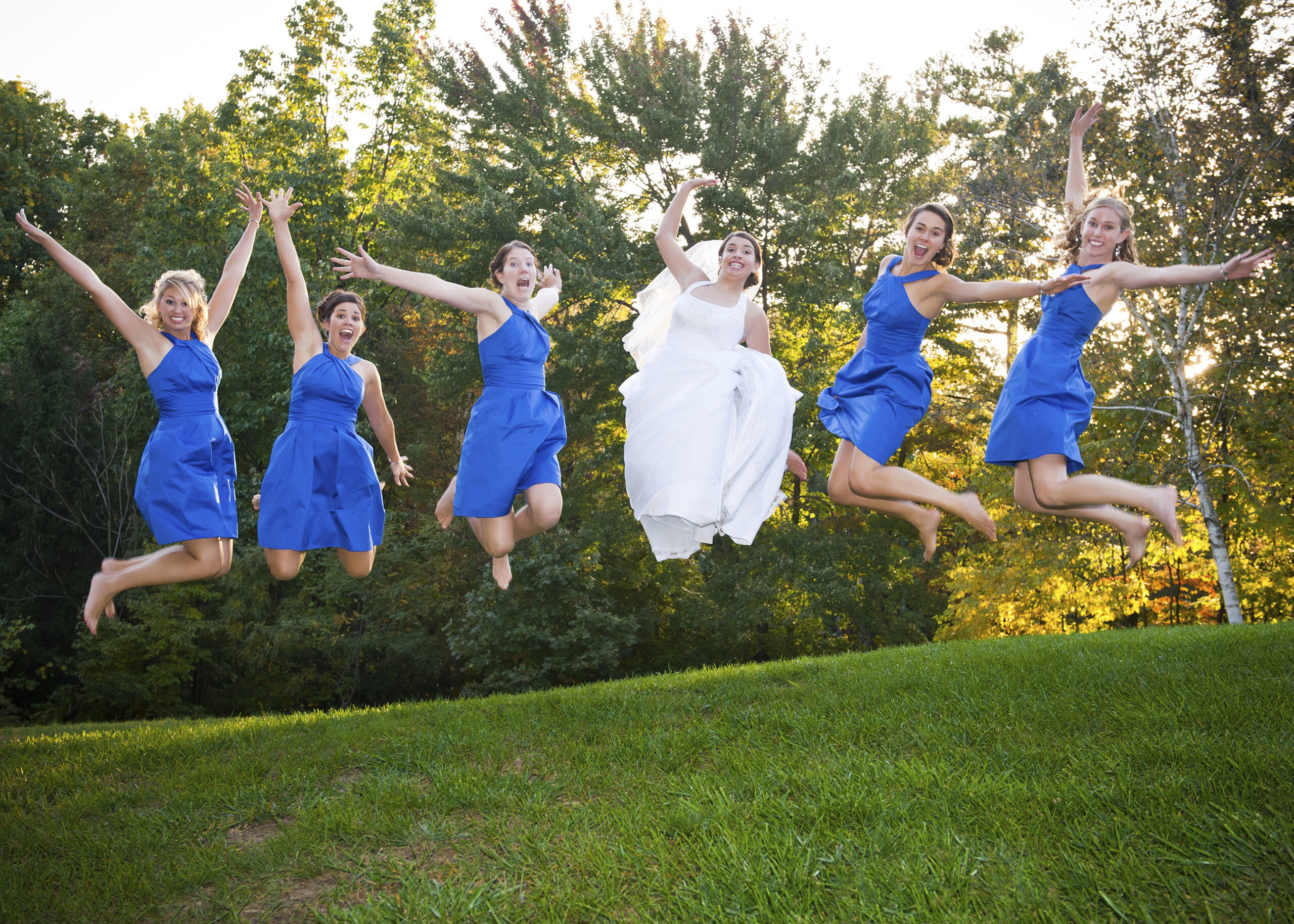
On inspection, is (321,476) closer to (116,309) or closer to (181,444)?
(181,444)

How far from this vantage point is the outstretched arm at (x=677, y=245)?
5.06m

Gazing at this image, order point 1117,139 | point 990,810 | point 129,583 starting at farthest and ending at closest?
point 1117,139, point 129,583, point 990,810

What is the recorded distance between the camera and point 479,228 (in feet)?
47.6

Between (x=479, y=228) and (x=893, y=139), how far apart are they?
25.1 ft

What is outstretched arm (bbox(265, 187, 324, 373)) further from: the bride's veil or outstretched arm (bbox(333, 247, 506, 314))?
the bride's veil

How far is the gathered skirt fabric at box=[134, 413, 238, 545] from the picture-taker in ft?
16.2

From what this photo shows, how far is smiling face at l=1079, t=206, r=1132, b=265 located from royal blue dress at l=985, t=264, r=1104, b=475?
0.16 m

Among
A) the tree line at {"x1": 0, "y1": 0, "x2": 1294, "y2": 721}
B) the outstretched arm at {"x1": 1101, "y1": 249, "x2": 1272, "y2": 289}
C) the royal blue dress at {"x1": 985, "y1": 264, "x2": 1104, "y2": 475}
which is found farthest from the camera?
the tree line at {"x1": 0, "y1": 0, "x2": 1294, "y2": 721}

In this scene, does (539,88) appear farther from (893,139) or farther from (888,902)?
(888,902)

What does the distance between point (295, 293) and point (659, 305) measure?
2198mm

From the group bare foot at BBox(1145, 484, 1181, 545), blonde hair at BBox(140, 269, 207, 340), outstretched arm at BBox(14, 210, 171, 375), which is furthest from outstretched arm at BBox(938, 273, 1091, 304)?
outstretched arm at BBox(14, 210, 171, 375)

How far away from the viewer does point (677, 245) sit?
5.68 metres

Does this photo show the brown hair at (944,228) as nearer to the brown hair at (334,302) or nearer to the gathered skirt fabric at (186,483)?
the brown hair at (334,302)

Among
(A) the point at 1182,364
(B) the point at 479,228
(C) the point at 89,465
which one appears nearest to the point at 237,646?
(C) the point at 89,465
